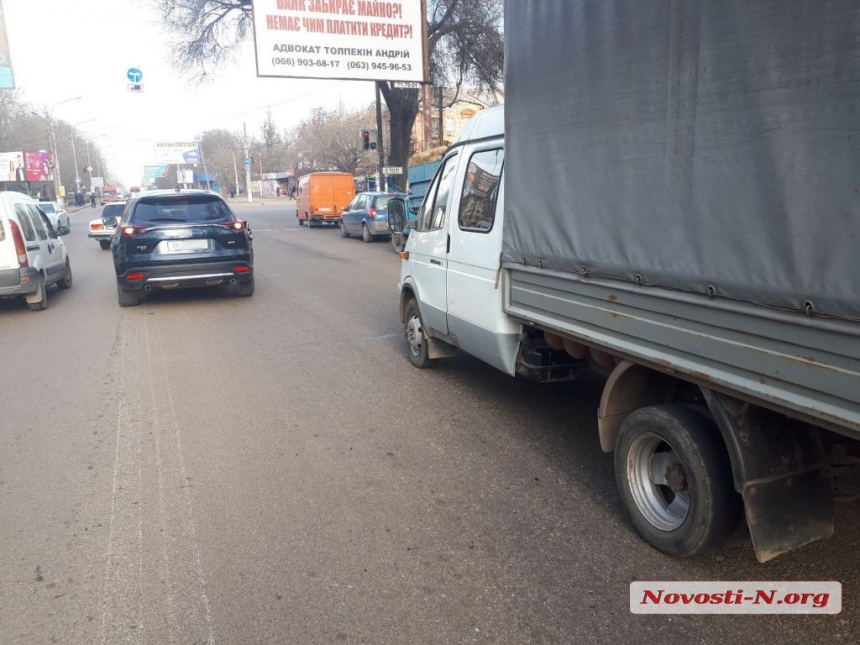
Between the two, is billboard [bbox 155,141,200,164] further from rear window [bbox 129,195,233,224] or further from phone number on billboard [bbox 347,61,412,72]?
rear window [bbox 129,195,233,224]

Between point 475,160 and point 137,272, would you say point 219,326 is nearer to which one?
point 137,272

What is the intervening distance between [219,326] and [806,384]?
7.72 metres

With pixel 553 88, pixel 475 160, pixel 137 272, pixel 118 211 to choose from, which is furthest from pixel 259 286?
pixel 118 211

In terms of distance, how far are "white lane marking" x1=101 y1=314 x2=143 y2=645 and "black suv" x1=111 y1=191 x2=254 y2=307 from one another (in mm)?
4923

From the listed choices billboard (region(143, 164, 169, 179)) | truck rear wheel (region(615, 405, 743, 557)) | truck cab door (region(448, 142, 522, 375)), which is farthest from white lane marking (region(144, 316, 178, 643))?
billboard (region(143, 164, 169, 179))

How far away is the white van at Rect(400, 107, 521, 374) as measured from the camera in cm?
462

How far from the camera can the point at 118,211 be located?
2527 centimetres

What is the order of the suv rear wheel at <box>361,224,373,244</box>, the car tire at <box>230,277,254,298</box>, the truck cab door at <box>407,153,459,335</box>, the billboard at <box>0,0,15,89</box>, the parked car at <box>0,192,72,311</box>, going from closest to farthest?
the truck cab door at <box>407,153,459,335</box> → the parked car at <box>0,192,72,311</box> → the car tire at <box>230,277,254,298</box> → the suv rear wheel at <box>361,224,373,244</box> → the billboard at <box>0,0,15,89</box>

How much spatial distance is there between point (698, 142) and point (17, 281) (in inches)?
379

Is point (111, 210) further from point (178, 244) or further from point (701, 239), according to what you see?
point (701, 239)

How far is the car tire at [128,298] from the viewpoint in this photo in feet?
34.0

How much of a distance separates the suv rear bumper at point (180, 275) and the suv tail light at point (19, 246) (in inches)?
48.8

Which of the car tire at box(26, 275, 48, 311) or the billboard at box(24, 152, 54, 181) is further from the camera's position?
the billboard at box(24, 152, 54, 181)

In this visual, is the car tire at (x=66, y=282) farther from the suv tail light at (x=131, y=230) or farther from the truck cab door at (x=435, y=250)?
the truck cab door at (x=435, y=250)
